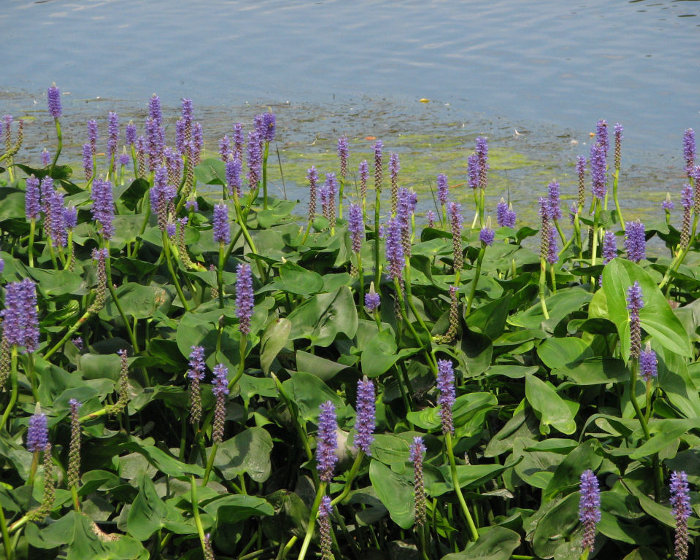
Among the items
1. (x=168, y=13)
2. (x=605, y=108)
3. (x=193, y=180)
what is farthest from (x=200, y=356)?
(x=168, y=13)

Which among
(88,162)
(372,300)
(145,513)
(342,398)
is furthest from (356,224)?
(88,162)

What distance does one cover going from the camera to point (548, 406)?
8.33 ft

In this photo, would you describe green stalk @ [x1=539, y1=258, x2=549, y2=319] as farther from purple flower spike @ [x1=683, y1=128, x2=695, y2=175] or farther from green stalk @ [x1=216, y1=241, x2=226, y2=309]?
green stalk @ [x1=216, y1=241, x2=226, y2=309]

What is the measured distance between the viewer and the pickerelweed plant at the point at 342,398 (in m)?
2.24

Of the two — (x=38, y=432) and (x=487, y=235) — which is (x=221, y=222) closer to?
(x=487, y=235)

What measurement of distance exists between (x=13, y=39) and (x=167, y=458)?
1140 centimetres

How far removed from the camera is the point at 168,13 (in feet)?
45.8

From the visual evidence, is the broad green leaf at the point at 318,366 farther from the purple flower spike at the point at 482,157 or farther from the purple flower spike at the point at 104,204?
the purple flower spike at the point at 482,157

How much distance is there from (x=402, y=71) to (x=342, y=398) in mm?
7886

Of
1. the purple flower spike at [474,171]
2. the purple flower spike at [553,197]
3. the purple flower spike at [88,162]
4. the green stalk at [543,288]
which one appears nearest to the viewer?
the green stalk at [543,288]

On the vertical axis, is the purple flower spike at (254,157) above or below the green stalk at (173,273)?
above

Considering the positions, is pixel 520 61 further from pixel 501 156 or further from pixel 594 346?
pixel 594 346

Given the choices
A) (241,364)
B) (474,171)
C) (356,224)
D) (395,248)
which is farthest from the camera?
(474,171)

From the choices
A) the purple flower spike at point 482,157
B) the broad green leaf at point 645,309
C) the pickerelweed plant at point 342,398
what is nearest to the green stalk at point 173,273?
the pickerelweed plant at point 342,398
